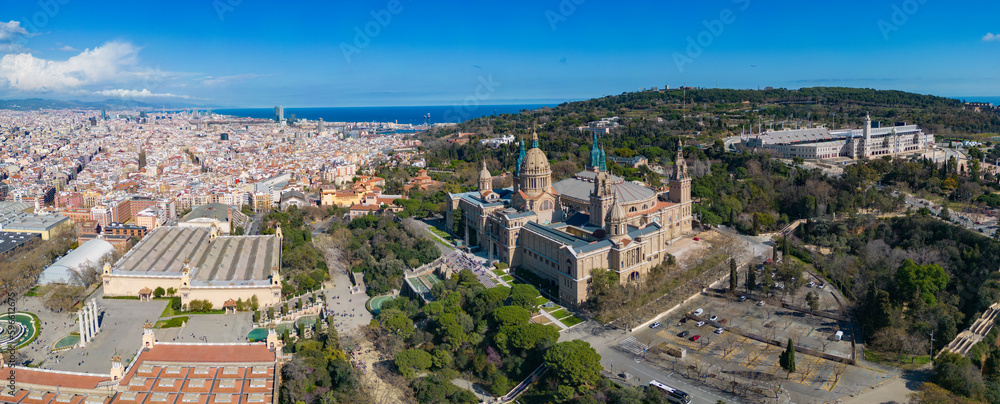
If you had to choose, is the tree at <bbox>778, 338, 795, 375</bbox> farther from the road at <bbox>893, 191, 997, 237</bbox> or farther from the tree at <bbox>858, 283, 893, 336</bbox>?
the road at <bbox>893, 191, 997, 237</bbox>

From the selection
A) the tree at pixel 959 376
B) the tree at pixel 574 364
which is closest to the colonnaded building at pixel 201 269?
the tree at pixel 574 364

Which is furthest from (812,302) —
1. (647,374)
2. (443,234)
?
(443,234)

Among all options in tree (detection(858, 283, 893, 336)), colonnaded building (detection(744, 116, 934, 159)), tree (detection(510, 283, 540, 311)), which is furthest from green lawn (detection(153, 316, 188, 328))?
colonnaded building (detection(744, 116, 934, 159))

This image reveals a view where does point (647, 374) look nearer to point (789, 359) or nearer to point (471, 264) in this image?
point (789, 359)

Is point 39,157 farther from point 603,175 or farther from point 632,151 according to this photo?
point 603,175

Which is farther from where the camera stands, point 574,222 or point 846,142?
point 846,142

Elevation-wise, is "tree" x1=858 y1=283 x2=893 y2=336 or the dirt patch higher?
"tree" x1=858 y1=283 x2=893 y2=336

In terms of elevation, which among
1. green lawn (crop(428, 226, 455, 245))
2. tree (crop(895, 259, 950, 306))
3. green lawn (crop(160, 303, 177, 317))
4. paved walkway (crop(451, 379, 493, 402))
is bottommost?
paved walkway (crop(451, 379, 493, 402))
